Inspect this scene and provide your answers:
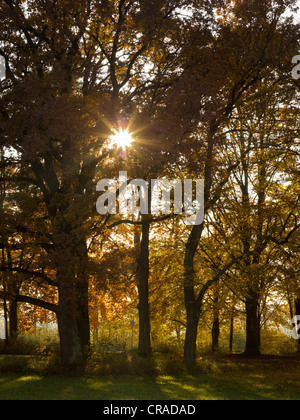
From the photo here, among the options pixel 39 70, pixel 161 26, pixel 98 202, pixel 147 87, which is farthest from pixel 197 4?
pixel 98 202

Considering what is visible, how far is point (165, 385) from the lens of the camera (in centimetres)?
1285

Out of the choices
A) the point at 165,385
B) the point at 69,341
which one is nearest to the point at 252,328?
the point at 69,341

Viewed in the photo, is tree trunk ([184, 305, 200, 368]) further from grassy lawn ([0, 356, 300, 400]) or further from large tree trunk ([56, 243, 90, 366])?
large tree trunk ([56, 243, 90, 366])

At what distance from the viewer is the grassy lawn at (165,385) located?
35.5ft

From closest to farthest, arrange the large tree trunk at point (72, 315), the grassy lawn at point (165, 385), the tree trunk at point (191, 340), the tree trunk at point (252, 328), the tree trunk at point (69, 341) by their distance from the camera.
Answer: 1. the grassy lawn at point (165, 385)
2. the large tree trunk at point (72, 315)
3. the tree trunk at point (69, 341)
4. the tree trunk at point (191, 340)
5. the tree trunk at point (252, 328)

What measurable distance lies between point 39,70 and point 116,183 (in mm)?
4735

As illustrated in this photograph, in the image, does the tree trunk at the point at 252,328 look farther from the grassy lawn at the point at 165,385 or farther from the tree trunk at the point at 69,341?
the tree trunk at the point at 69,341

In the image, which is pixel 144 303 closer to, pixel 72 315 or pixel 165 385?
pixel 72 315

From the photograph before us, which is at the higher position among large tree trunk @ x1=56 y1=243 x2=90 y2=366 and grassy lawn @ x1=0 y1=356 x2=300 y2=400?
large tree trunk @ x1=56 y1=243 x2=90 y2=366

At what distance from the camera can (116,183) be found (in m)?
16.0

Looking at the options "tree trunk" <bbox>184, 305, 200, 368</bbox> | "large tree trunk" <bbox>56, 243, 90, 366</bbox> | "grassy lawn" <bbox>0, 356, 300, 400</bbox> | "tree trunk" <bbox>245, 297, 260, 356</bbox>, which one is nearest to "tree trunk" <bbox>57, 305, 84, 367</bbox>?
"large tree trunk" <bbox>56, 243, 90, 366</bbox>

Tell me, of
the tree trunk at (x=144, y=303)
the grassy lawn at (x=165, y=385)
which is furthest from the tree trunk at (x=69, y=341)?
the tree trunk at (x=144, y=303)

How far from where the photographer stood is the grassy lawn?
426 inches

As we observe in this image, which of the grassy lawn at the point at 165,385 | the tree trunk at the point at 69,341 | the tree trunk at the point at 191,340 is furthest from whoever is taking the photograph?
the tree trunk at the point at 191,340
